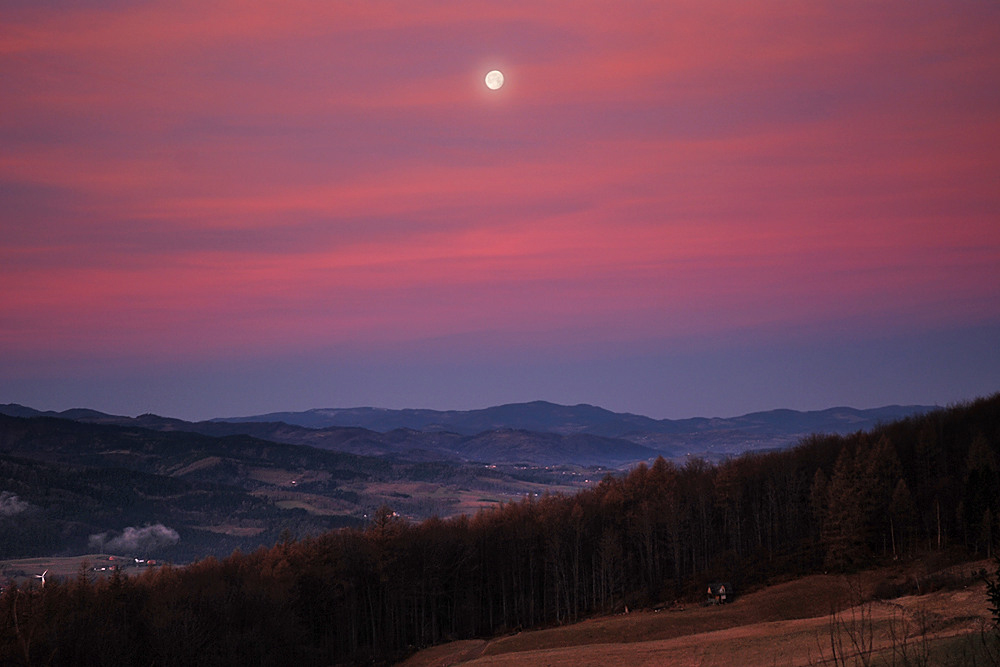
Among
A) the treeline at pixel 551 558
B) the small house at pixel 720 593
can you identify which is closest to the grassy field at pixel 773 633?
the small house at pixel 720 593

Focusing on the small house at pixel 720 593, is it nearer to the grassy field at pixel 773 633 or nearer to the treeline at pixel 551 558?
the grassy field at pixel 773 633

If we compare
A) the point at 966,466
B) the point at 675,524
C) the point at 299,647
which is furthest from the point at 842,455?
the point at 299,647

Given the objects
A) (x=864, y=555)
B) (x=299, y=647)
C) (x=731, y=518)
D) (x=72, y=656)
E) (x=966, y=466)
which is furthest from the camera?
(x=731, y=518)

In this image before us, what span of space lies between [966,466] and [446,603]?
264ft

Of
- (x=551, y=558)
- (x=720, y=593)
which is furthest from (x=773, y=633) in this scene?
(x=551, y=558)

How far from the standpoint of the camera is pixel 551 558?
452 ft

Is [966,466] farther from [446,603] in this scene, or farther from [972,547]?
[446,603]

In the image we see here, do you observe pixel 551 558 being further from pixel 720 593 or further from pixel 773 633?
pixel 773 633

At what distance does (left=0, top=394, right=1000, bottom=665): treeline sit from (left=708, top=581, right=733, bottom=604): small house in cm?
484

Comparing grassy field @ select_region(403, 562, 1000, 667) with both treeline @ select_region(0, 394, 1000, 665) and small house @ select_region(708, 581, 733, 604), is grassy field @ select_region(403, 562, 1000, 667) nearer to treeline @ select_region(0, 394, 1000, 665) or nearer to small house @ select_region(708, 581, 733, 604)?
small house @ select_region(708, 581, 733, 604)

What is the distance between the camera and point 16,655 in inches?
2950

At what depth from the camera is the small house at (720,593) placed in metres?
113

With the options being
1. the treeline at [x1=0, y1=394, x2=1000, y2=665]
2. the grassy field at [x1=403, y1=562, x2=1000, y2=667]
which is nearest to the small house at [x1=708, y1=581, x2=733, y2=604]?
the grassy field at [x1=403, y1=562, x2=1000, y2=667]

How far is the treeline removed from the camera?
95.5 metres
